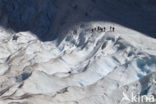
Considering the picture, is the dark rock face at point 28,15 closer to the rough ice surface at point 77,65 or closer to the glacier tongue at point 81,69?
the rough ice surface at point 77,65

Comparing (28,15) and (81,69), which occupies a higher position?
(28,15)

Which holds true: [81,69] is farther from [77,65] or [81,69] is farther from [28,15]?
[28,15]

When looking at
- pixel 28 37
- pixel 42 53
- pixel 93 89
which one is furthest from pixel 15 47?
pixel 93 89

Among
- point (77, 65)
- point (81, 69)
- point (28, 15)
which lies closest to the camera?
point (81, 69)

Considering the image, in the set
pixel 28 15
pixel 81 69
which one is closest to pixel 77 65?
pixel 81 69

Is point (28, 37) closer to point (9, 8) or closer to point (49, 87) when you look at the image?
point (9, 8)

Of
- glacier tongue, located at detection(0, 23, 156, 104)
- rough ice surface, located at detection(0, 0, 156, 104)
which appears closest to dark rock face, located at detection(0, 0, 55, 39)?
rough ice surface, located at detection(0, 0, 156, 104)

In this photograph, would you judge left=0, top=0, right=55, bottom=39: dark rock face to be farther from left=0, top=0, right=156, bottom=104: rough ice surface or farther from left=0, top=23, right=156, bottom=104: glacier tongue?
left=0, top=23, right=156, bottom=104: glacier tongue
